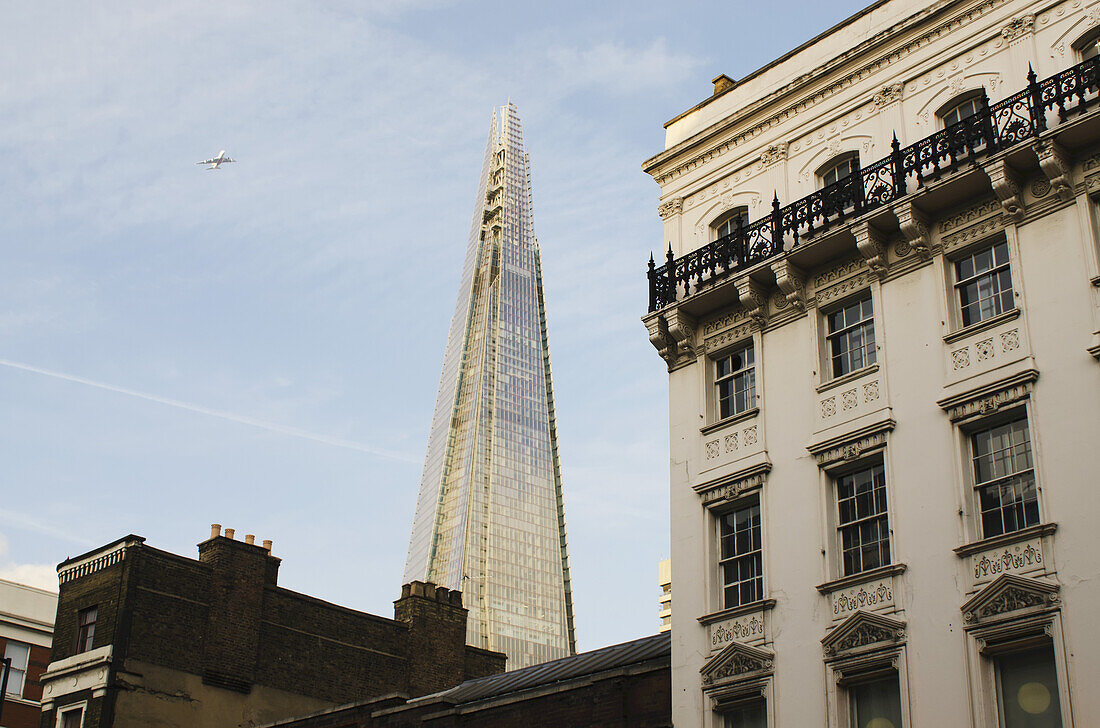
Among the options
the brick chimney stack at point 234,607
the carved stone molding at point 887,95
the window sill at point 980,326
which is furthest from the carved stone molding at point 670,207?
the brick chimney stack at point 234,607

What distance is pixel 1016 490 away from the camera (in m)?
23.1

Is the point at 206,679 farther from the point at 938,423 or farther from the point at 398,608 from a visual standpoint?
the point at 938,423

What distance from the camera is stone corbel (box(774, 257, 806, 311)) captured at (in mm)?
28266

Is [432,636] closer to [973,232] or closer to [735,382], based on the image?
[735,382]

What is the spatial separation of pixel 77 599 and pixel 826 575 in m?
30.7

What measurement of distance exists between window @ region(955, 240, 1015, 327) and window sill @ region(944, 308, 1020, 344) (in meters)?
0.30

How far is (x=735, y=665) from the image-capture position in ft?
86.4

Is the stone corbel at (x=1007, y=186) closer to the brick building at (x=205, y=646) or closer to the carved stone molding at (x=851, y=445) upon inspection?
the carved stone molding at (x=851, y=445)

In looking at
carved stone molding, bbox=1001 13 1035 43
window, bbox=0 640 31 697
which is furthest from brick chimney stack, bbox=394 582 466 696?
carved stone molding, bbox=1001 13 1035 43

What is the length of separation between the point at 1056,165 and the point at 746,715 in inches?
473

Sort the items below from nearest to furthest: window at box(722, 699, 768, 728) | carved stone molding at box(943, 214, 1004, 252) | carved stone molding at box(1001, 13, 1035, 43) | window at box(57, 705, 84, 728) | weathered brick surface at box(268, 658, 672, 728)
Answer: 1. carved stone molding at box(943, 214, 1004, 252)
2. window at box(722, 699, 768, 728)
3. carved stone molding at box(1001, 13, 1035, 43)
4. weathered brick surface at box(268, 658, 672, 728)
5. window at box(57, 705, 84, 728)

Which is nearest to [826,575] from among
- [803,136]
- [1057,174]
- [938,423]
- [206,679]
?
[938,423]

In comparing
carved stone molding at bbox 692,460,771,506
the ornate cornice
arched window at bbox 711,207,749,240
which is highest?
the ornate cornice

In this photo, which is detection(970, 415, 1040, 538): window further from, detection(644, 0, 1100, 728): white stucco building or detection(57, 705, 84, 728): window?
detection(57, 705, 84, 728): window
